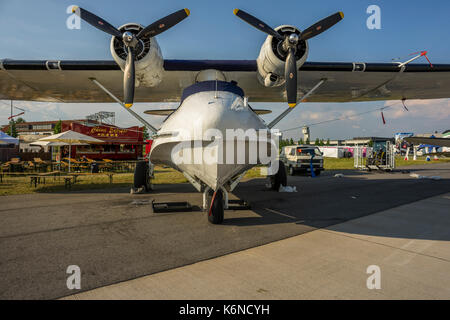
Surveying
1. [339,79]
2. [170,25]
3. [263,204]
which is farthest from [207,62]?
[339,79]

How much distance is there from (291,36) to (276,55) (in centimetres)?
61

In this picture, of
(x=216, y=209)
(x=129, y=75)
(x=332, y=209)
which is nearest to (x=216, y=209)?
(x=216, y=209)

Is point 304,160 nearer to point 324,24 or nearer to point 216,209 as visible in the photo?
point 324,24

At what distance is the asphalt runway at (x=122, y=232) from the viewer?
2.72 m

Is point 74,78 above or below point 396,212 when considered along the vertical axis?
above

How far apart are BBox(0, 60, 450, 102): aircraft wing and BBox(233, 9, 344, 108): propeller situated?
130 centimetres

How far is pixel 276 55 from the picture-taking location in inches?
249

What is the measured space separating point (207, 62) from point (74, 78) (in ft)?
14.8

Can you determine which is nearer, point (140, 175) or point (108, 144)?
point (140, 175)

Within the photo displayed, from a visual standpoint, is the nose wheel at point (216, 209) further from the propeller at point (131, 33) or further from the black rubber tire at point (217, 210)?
the propeller at point (131, 33)

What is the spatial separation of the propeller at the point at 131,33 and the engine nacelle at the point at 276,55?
A: 2145 mm

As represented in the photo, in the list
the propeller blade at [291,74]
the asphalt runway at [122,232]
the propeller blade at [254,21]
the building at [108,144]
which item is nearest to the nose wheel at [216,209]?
the asphalt runway at [122,232]
